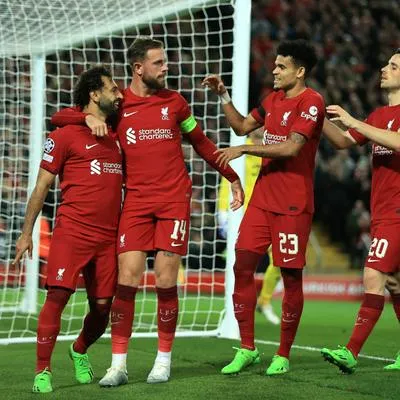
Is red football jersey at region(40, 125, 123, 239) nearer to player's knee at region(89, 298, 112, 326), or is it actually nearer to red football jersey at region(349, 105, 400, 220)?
player's knee at region(89, 298, 112, 326)

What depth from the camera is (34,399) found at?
18.5ft

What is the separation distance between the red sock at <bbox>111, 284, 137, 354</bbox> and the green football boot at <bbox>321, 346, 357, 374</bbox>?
49.1 inches

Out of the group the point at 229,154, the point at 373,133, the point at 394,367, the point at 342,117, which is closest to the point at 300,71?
the point at 342,117

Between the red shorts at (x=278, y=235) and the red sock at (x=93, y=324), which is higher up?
the red shorts at (x=278, y=235)

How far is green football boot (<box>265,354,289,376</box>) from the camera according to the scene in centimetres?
671

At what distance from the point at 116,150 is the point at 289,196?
1220 mm

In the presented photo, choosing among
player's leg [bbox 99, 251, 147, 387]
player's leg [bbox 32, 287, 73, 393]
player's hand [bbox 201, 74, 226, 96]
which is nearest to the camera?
player's leg [bbox 32, 287, 73, 393]

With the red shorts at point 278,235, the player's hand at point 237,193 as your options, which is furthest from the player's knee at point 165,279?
the player's hand at point 237,193

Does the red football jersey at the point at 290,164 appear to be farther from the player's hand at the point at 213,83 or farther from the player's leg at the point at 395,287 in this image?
the player's leg at the point at 395,287

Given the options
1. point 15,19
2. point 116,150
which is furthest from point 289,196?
point 15,19

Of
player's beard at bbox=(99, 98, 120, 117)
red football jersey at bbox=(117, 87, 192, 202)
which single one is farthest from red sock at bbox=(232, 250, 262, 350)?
player's beard at bbox=(99, 98, 120, 117)

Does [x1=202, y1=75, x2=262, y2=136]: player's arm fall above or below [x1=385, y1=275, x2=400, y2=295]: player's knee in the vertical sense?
above

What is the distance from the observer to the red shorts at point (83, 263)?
6.15m

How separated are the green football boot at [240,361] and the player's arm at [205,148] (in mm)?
980
